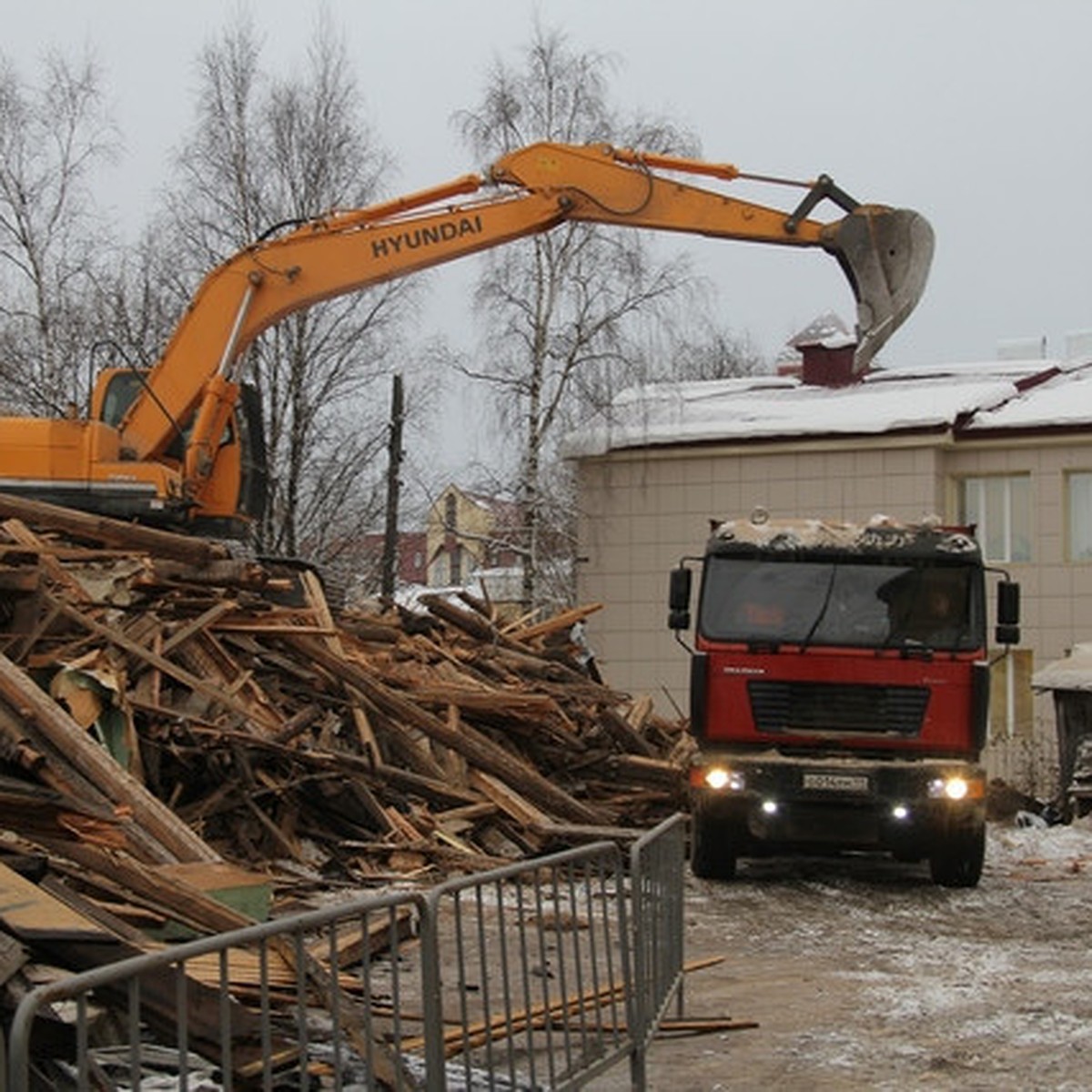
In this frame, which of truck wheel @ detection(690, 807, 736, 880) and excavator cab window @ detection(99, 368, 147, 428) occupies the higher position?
excavator cab window @ detection(99, 368, 147, 428)

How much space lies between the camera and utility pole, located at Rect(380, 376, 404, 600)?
33.2 m

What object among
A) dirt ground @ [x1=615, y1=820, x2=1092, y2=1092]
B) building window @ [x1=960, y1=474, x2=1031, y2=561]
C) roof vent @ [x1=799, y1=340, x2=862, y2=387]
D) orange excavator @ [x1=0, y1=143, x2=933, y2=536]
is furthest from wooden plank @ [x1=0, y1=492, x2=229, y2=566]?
roof vent @ [x1=799, y1=340, x2=862, y2=387]

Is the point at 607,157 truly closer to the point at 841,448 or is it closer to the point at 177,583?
the point at 177,583

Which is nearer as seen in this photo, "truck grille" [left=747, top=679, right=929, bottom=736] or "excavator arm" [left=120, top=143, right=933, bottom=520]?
"truck grille" [left=747, top=679, right=929, bottom=736]

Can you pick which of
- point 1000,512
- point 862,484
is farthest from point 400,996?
point 1000,512

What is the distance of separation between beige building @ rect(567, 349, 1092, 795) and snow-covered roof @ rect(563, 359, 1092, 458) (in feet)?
0.13

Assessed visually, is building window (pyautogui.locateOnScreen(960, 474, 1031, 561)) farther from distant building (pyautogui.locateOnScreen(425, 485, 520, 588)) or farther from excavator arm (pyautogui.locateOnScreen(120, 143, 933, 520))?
excavator arm (pyautogui.locateOnScreen(120, 143, 933, 520))

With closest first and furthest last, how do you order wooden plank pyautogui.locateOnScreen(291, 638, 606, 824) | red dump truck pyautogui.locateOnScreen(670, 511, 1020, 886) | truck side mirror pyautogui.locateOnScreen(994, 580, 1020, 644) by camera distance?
red dump truck pyautogui.locateOnScreen(670, 511, 1020, 886) < truck side mirror pyautogui.locateOnScreen(994, 580, 1020, 644) < wooden plank pyautogui.locateOnScreen(291, 638, 606, 824)

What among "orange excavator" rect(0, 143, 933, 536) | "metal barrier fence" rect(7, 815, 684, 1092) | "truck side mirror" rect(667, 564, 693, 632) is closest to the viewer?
"metal barrier fence" rect(7, 815, 684, 1092)

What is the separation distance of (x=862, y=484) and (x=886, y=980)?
19296mm

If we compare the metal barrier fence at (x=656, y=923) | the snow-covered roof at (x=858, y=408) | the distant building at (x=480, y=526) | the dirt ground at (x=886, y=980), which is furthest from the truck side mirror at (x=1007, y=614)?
the distant building at (x=480, y=526)

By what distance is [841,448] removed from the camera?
29141 mm

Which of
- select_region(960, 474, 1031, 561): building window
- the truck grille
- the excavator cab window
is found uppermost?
the excavator cab window

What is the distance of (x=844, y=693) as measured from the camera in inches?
564
